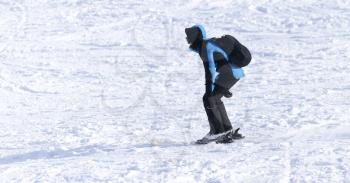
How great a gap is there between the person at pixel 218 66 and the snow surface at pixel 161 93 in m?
0.31

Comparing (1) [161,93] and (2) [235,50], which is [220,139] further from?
(1) [161,93]

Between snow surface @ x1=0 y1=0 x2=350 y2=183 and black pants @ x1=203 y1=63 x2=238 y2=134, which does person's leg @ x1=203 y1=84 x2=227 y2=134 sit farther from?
snow surface @ x1=0 y1=0 x2=350 y2=183

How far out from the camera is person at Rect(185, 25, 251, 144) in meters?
8.06

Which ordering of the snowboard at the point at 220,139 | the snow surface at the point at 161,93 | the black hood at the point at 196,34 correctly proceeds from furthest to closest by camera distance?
the snowboard at the point at 220,139
the black hood at the point at 196,34
the snow surface at the point at 161,93

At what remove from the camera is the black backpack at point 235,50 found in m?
7.99

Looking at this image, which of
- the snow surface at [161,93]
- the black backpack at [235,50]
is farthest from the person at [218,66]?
the snow surface at [161,93]

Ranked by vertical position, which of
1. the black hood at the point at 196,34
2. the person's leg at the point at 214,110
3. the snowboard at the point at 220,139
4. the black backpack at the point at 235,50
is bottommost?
the snowboard at the point at 220,139

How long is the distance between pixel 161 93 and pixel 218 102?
4.91 m

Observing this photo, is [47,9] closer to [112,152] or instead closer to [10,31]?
[10,31]

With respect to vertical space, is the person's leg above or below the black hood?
below

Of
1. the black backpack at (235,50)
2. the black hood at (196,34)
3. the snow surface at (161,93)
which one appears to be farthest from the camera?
the black hood at (196,34)

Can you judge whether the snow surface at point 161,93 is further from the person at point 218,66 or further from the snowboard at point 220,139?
the person at point 218,66

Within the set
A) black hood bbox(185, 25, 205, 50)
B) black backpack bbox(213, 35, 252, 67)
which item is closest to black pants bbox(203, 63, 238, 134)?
black backpack bbox(213, 35, 252, 67)

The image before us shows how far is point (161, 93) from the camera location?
1334cm
